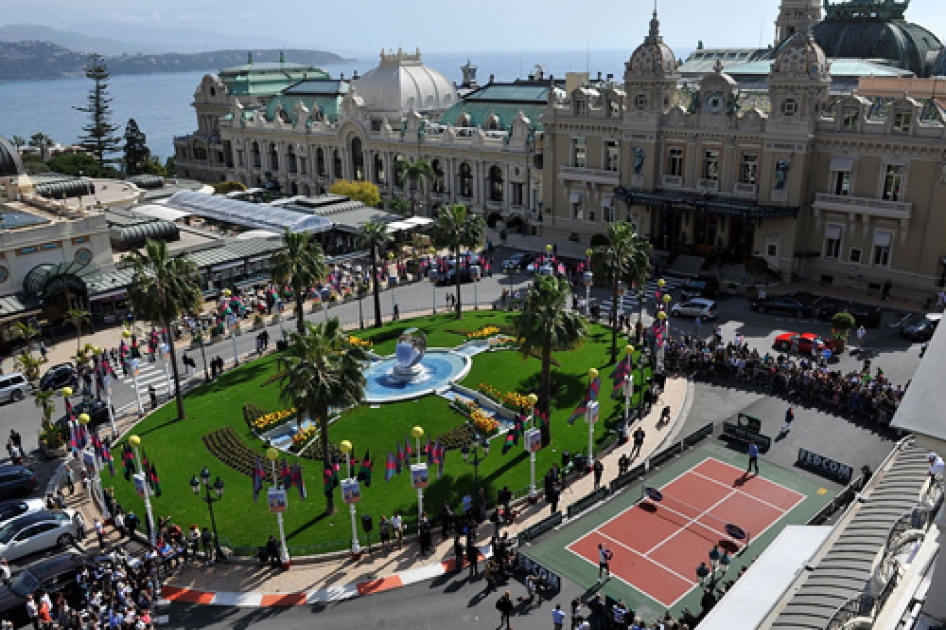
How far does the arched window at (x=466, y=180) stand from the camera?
9006cm

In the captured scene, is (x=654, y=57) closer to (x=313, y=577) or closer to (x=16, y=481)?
(x=313, y=577)

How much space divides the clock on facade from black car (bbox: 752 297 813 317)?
57.3 ft

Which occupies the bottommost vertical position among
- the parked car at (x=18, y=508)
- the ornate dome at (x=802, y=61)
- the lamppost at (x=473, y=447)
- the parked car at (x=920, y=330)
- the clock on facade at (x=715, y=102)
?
the parked car at (x=18, y=508)

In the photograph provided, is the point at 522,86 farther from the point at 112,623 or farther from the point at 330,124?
the point at 112,623

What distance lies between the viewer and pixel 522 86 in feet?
306

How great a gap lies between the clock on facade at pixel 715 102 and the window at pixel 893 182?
13.8 metres

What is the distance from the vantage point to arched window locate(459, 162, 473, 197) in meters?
90.1

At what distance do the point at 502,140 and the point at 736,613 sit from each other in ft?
228

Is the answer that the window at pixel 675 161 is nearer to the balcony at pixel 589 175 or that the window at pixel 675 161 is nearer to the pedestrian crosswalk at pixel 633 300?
the balcony at pixel 589 175

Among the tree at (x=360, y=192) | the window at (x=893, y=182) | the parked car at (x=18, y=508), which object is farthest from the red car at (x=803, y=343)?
the tree at (x=360, y=192)

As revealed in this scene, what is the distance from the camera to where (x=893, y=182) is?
5869cm

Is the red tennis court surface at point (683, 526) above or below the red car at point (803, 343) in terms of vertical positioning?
below

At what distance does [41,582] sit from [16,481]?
10150mm

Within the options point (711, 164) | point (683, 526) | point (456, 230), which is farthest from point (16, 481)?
point (711, 164)
